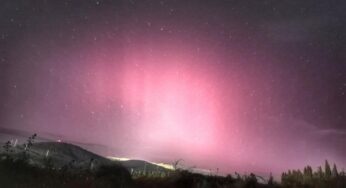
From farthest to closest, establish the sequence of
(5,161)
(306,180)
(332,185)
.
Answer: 1. (306,180)
2. (332,185)
3. (5,161)

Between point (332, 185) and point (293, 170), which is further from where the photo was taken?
point (293, 170)

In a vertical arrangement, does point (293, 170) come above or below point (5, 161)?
above

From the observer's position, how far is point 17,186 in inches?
622

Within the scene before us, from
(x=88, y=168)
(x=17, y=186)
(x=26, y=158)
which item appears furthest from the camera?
(x=88, y=168)

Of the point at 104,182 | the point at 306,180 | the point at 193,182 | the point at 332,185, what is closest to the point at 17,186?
the point at 104,182

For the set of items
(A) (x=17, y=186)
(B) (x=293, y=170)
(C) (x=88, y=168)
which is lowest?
(A) (x=17, y=186)

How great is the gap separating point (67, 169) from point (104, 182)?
249 cm

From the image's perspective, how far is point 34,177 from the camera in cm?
1812

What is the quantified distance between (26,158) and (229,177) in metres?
19.8

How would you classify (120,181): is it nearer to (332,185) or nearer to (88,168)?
(88,168)

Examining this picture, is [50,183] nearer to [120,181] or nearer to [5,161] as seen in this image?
[5,161]

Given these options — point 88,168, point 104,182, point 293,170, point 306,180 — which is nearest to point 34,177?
point 104,182

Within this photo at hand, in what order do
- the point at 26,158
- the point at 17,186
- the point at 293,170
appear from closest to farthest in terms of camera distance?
the point at 17,186
the point at 26,158
the point at 293,170

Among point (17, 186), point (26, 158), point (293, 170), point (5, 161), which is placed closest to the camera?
point (17, 186)
